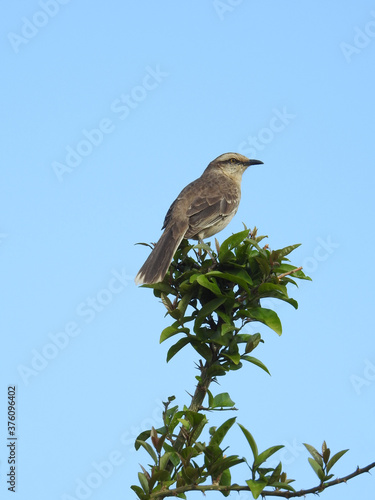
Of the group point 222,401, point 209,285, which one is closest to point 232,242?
point 209,285

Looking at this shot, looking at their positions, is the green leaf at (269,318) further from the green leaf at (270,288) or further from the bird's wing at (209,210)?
the bird's wing at (209,210)

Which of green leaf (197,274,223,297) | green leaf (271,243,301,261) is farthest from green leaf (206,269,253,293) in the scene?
green leaf (271,243,301,261)

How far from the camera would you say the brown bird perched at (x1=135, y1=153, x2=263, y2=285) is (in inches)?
213

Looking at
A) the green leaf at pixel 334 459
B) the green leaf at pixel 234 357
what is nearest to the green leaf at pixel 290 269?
the green leaf at pixel 234 357

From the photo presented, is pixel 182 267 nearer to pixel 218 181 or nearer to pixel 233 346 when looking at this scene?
pixel 233 346

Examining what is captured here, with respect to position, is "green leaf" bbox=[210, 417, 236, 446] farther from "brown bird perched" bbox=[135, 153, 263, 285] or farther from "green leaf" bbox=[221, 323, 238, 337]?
"brown bird perched" bbox=[135, 153, 263, 285]

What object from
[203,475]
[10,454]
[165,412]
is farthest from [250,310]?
[10,454]

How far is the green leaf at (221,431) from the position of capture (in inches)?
115

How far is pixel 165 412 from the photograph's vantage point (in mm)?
3084

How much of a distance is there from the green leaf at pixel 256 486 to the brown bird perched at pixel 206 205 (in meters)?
1.98

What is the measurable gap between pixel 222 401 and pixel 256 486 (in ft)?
2.13

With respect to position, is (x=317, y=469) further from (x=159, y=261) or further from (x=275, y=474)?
(x=159, y=261)

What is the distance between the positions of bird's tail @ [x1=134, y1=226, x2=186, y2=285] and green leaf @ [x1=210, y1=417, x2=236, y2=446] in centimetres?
100

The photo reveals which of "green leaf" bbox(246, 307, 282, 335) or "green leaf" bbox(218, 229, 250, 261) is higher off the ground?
"green leaf" bbox(218, 229, 250, 261)
